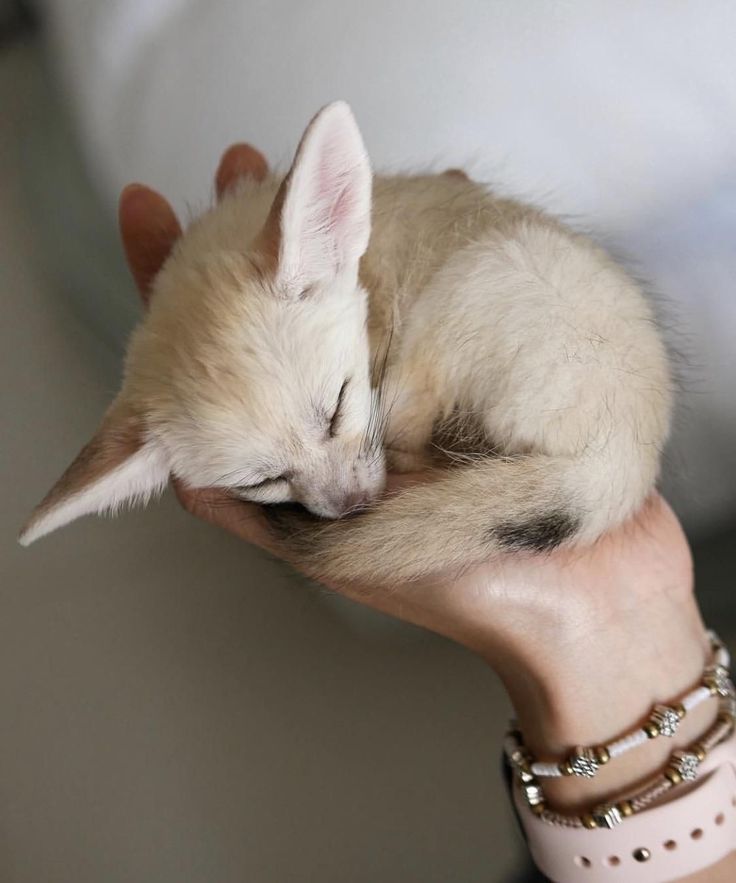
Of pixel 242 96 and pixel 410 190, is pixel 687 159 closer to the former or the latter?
pixel 410 190

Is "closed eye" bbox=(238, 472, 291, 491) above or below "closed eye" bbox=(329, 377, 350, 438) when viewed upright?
below

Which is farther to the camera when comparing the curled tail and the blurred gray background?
the blurred gray background

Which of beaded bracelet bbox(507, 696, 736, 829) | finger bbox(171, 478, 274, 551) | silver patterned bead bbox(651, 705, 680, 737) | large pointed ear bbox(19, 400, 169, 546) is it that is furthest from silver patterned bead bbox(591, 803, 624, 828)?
large pointed ear bbox(19, 400, 169, 546)

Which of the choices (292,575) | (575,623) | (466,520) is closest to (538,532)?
(466,520)

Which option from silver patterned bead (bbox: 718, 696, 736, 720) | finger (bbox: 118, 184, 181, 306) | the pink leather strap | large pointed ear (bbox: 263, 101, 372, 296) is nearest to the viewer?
large pointed ear (bbox: 263, 101, 372, 296)

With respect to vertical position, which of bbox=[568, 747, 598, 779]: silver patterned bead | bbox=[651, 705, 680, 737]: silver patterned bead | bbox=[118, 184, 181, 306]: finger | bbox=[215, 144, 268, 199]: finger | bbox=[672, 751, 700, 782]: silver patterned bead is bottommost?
bbox=[672, 751, 700, 782]: silver patterned bead

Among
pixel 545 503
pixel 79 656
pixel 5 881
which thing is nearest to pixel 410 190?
pixel 545 503

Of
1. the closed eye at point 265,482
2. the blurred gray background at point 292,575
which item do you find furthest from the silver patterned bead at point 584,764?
the closed eye at point 265,482

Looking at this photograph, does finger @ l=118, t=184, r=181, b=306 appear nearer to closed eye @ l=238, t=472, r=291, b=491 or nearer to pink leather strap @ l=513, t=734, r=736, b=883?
closed eye @ l=238, t=472, r=291, b=491
